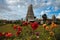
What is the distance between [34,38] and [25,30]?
1963 mm

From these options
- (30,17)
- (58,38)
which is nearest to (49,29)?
(58,38)

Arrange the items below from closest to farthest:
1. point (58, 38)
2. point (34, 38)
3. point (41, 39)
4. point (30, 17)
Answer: point (34, 38), point (41, 39), point (58, 38), point (30, 17)

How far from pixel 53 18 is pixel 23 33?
1434 inches

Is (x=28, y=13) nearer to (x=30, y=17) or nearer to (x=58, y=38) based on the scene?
(x=30, y=17)

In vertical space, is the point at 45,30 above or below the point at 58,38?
above

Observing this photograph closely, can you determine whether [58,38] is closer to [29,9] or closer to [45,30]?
[45,30]

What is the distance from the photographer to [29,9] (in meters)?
43.6

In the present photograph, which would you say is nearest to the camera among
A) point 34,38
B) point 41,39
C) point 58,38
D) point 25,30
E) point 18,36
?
point 34,38

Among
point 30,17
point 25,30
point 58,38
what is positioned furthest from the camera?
point 30,17

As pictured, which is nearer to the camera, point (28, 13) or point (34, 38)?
point (34, 38)

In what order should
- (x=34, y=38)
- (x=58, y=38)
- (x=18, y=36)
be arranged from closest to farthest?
(x=34, y=38)
(x=18, y=36)
(x=58, y=38)

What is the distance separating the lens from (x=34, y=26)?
570 centimetres

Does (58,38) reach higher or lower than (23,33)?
lower

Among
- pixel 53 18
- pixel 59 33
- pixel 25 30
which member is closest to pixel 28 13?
pixel 53 18
